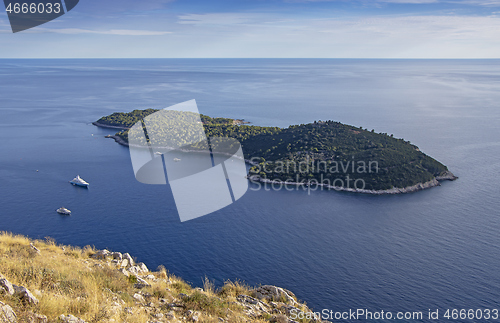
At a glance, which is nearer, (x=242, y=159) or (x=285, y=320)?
(x=285, y=320)

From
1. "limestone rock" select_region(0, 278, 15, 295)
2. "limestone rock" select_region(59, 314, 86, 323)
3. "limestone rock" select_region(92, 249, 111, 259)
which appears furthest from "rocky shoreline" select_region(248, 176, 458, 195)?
"limestone rock" select_region(0, 278, 15, 295)

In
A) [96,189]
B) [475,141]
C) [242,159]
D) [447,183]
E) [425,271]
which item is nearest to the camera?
[425,271]

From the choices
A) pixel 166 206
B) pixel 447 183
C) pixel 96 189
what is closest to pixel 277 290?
pixel 166 206

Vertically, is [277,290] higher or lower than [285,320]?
lower

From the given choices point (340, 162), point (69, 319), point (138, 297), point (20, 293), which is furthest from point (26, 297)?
point (340, 162)

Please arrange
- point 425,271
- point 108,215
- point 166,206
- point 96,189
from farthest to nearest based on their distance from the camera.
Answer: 1. point 96,189
2. point 166,206
3. point 108,215
4. point 425,271

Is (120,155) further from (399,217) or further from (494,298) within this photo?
(494,298)

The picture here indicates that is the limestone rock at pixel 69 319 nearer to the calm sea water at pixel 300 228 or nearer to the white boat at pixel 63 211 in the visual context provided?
the calm sea water at pixel 300 228

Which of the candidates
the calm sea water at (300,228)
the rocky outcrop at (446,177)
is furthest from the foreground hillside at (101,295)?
the rocky outcrop at (446,177)
